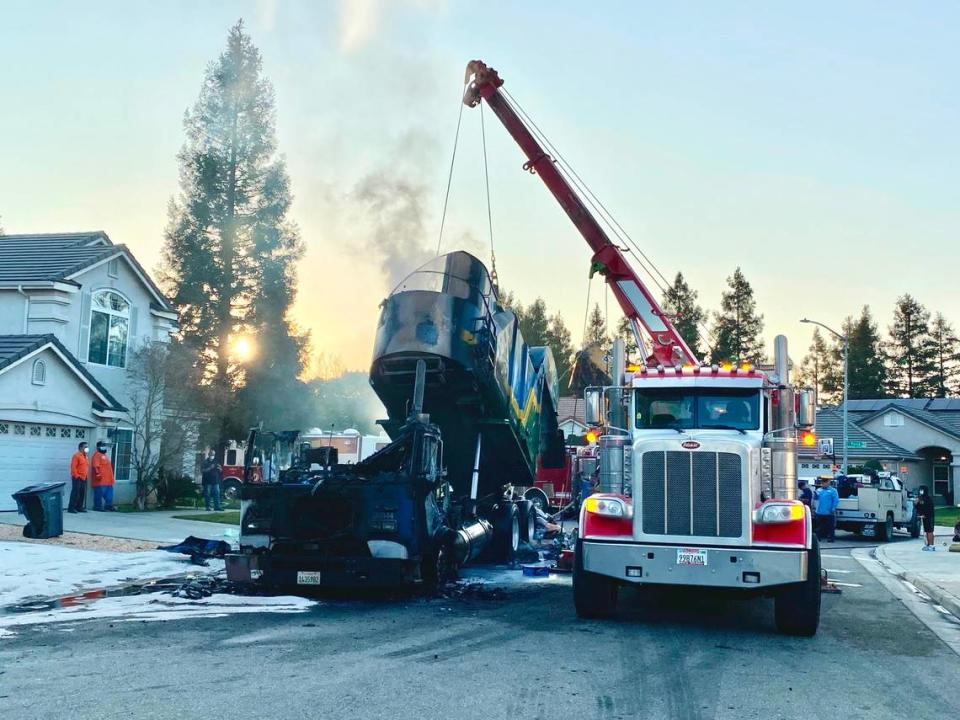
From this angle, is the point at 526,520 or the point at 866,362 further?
the point at 866,362

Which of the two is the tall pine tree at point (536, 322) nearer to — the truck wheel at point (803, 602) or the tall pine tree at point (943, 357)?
the tall pine tree at point (943, 357)

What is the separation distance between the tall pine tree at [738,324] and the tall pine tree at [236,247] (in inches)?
1784

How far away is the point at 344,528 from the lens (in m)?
10.8

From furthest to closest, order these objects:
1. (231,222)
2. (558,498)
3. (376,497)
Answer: (231,222) → (558,498) → (376,497)

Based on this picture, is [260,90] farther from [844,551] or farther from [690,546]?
[690,546]

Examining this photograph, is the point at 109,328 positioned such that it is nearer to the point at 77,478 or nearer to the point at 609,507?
the point at 77,478

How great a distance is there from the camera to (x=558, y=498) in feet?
92.3

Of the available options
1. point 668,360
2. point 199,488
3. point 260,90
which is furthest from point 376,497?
point 260,90

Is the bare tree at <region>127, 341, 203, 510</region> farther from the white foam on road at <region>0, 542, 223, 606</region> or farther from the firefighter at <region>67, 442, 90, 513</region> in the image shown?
the white foam on road at <region>0, 542, 223, 606</region>

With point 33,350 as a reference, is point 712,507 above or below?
below

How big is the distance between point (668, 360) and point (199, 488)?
53.7 feet

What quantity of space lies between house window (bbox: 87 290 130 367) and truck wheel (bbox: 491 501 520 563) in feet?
50.4

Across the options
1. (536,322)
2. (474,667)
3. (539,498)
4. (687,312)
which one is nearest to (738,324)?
Result: (687,312)

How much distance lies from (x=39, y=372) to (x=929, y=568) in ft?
65.7
